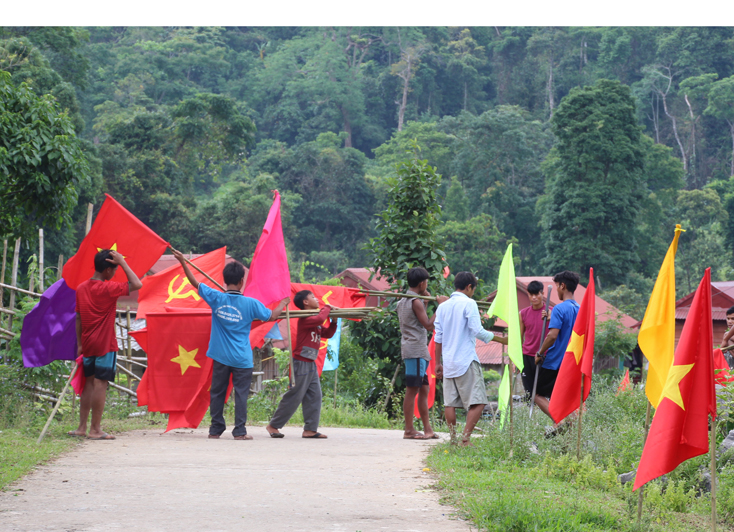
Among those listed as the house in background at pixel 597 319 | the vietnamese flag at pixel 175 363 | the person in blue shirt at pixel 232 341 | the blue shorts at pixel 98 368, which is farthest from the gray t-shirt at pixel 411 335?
the house in background at pixel 597 319

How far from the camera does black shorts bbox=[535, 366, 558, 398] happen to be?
7.41 metres

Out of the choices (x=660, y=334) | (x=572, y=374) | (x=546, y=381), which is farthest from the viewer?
(x=546, y=381)

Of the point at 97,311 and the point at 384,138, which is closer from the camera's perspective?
the point at 97,311

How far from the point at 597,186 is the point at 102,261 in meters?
38.4

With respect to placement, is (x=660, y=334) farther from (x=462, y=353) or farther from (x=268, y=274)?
(x=268, y=274)

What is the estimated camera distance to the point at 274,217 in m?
7.75

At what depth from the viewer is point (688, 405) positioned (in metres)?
4.05

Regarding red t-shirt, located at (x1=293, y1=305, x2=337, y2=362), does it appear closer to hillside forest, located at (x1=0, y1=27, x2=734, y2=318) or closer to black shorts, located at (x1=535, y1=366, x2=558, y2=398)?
black shorts, located at (x1=535, y1=366, x2=558, y2=398)

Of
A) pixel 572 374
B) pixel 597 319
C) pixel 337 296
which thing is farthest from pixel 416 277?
pixel 597 319

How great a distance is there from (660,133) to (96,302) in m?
63.9

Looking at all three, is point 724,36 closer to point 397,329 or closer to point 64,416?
point 397,329

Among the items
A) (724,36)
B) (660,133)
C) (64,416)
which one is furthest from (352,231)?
(64,416)

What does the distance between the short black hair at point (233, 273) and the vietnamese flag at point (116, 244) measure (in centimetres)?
65

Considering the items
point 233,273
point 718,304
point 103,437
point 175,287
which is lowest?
point 103,437
